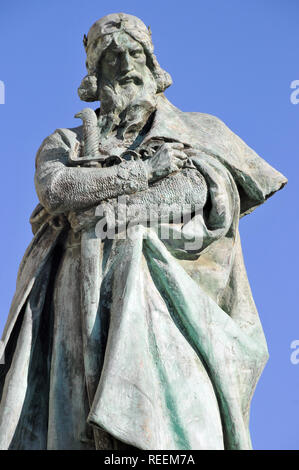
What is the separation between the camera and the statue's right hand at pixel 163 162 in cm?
907

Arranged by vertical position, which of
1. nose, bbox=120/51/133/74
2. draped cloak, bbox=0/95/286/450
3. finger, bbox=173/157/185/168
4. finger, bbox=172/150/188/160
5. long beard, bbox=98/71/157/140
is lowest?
draped cloak, bbox=0/95/286/450

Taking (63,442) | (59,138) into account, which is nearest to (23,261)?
(59,138)

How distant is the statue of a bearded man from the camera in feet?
27.3

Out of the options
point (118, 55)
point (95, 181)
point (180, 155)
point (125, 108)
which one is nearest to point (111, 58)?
point (118, 55)

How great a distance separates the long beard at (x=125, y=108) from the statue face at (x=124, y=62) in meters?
0.05

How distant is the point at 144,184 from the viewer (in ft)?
29.5

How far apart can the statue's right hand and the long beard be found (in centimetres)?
49

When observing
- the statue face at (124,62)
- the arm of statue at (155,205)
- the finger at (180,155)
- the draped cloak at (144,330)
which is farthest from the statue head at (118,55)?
the arm of statue at (155,205)

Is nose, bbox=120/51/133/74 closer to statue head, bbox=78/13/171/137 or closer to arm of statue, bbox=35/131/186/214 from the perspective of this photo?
statue head, bbox=78/13/171/137

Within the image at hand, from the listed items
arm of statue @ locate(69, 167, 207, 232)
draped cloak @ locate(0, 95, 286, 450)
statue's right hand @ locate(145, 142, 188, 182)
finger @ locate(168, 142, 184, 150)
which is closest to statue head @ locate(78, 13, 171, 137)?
draped cloak @ locate(0, 95, 286, 450)

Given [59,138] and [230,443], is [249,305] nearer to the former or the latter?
[230,443]

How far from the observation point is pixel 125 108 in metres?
9.66

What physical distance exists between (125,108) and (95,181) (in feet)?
3.17
